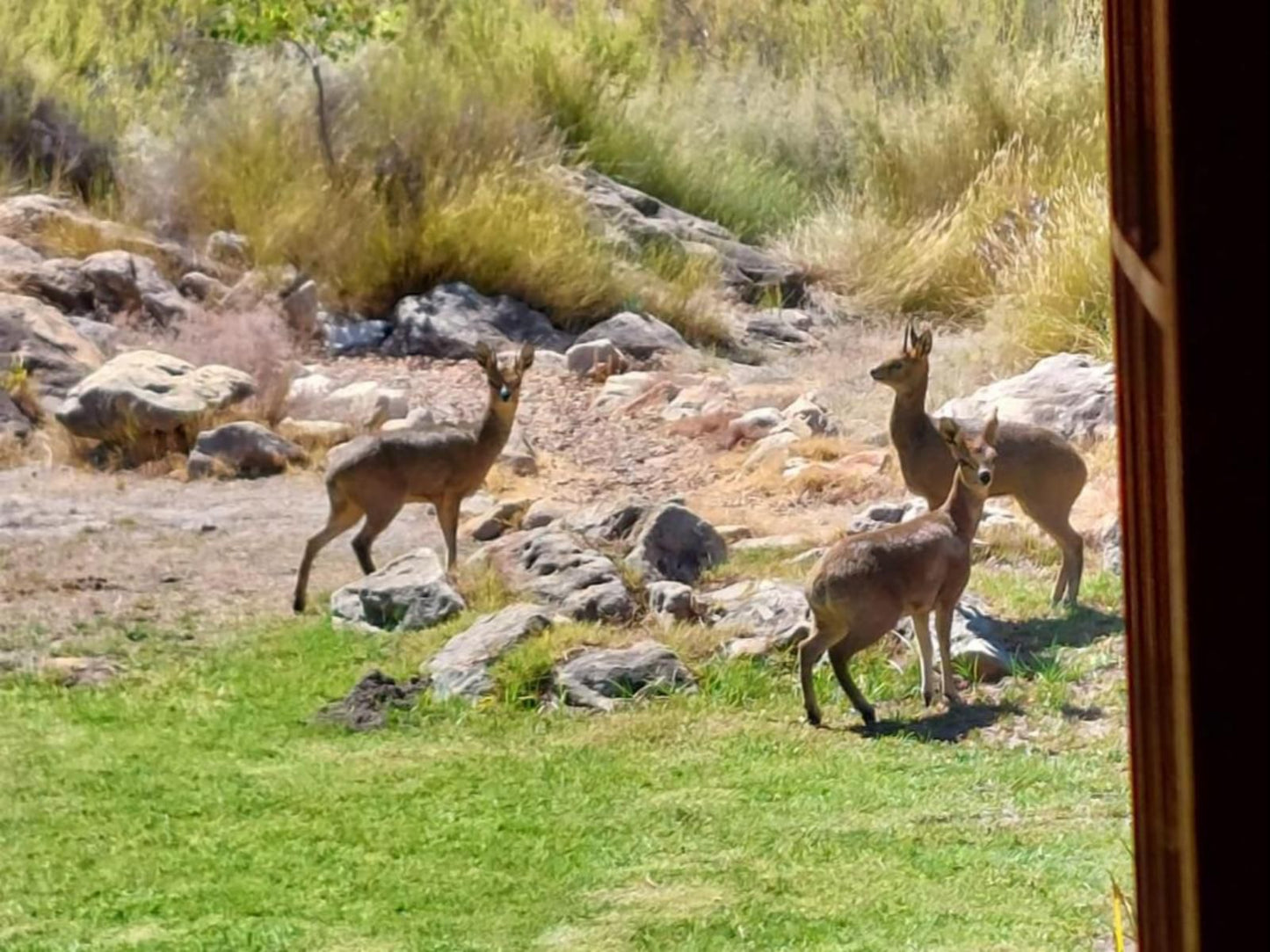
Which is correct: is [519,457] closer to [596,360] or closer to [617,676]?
[596,360]

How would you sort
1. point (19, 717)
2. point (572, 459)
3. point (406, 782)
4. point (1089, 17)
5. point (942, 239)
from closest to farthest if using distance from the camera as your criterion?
1. point (406, 782)
2. point (19, 717)
3. point (572, 459)
4. point (942, 239)
5. point (1089, 17)

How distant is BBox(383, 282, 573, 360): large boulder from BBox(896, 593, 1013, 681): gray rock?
431 centimetres

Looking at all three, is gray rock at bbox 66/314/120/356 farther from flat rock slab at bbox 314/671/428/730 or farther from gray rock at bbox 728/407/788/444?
flat rock slab at bbox 314/671/428/730

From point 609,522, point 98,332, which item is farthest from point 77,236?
point 609,522

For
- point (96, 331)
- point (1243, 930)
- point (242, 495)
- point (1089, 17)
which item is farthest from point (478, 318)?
point (1243, 930)

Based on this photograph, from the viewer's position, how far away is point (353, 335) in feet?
A: 36.7

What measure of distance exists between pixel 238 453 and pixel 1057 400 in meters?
3.25

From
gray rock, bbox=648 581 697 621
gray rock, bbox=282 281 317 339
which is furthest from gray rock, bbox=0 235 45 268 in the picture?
gray rock, bbox=648 581 697 621

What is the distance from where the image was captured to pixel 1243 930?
164 centimetres

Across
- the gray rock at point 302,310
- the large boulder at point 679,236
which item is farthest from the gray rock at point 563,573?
the large boulder at point 679,236

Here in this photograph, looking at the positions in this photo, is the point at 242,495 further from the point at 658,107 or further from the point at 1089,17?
the point at 1089,17

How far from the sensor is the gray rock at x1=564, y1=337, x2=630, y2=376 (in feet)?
35.1

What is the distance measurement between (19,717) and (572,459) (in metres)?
3.38

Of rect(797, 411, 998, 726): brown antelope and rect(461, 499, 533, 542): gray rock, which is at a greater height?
rect(797, 411, 998, 726): brown antelope
